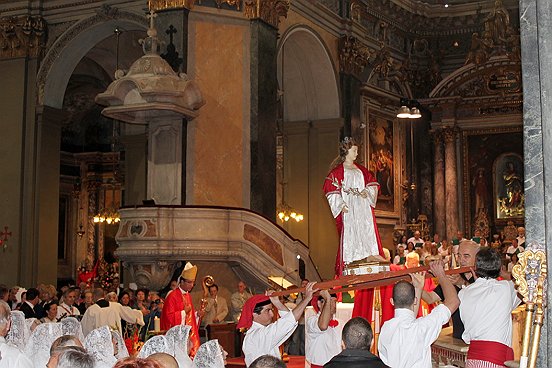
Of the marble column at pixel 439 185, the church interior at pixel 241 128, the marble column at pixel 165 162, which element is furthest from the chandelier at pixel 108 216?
the marble column at pixel 165 162

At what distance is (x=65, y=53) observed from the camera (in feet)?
61.0

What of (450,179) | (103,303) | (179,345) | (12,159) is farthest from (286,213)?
(179,345)

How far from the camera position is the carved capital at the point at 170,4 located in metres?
15.8

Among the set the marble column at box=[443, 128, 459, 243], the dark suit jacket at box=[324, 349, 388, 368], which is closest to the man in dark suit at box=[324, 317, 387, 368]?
the dark suit jacket at box=[324, 349, 388, 368]

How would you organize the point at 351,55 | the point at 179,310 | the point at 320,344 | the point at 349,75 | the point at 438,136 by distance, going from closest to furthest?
the point at 320,344, the point at 179,310, the point at 351,55, the point at 349,75, the point at 438,136

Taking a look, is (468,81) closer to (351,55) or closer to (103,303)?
(351,55)

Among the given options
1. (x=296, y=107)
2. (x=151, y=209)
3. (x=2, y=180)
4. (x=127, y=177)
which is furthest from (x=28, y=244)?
(x=296, y=107)

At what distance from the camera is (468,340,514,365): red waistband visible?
5488mm

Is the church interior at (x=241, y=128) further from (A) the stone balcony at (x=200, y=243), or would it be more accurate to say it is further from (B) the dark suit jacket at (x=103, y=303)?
(B) the dark suit jacket at (x=103, y=303)

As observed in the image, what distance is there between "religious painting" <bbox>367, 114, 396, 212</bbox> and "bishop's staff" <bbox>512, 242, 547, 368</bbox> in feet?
59.1

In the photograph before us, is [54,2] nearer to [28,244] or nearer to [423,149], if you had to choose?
[28,244]

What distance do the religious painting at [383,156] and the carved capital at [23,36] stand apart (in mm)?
8974

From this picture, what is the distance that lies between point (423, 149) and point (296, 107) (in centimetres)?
584

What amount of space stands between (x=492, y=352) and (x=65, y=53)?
1503 cm
